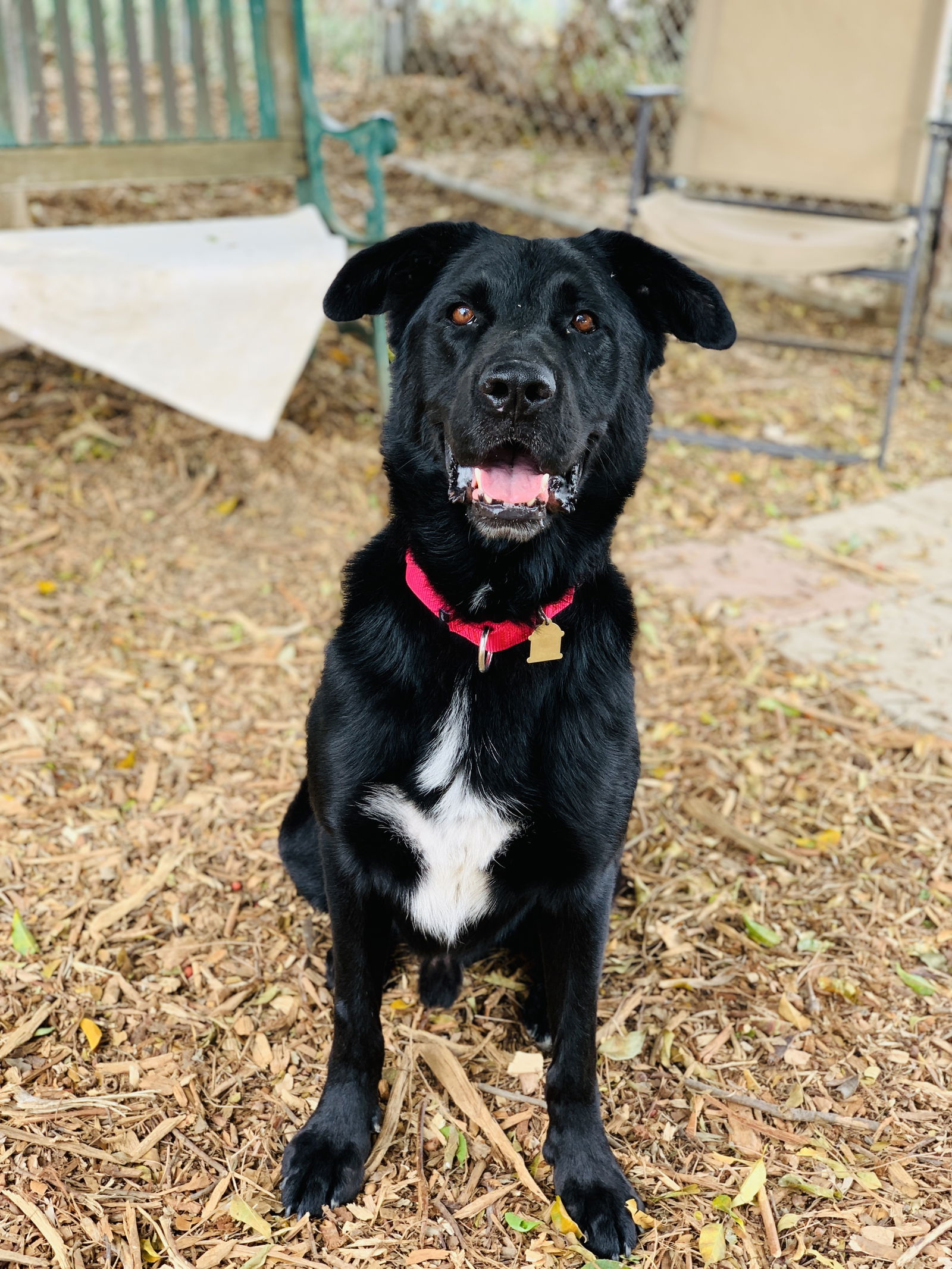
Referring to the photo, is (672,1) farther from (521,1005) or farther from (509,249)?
(521,1005)

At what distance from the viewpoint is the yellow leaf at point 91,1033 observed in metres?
1.94

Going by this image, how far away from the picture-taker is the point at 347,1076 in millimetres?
1813

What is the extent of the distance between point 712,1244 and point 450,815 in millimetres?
729

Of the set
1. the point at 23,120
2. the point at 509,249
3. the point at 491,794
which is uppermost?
the point at 509,249

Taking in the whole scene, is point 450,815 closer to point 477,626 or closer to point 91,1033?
point 477,626

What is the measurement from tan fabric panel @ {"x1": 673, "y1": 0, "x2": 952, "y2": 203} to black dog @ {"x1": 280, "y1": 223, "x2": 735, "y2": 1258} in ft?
11.8

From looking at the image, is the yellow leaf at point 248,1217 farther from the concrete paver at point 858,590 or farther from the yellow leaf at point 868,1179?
the concrete paver at point 858,590

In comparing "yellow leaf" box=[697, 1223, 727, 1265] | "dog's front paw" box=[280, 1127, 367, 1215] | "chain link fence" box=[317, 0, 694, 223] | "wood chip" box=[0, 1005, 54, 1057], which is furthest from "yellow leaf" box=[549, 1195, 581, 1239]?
"chain link fence" box=[317, 0, 694, 223]

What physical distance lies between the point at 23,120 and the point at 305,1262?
3909mm

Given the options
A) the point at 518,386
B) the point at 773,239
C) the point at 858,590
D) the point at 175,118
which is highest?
the point at 518,386

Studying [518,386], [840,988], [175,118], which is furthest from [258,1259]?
[175,118]

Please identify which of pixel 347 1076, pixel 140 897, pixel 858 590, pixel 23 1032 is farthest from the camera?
pixel 858 590

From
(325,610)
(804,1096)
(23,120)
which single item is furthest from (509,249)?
(23,120)

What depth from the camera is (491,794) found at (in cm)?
166
